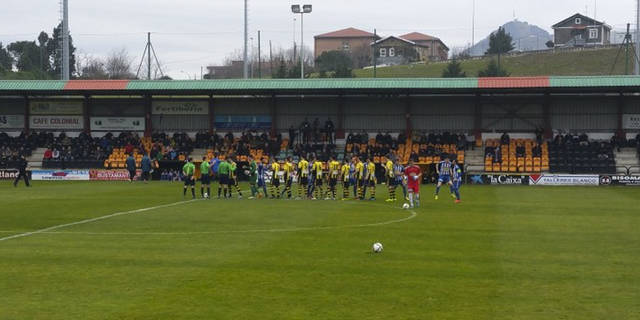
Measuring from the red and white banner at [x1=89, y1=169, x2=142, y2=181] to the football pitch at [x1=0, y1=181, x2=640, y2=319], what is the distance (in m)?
22.8

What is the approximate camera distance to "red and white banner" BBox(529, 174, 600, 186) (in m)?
48.9

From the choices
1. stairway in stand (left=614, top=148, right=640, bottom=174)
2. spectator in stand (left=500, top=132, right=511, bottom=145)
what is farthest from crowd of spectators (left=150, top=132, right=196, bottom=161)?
stairway in stand (left=614, top=148, right=640, bottom=174)

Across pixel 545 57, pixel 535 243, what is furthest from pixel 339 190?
pixel 545 57

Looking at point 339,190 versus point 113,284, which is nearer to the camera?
point 113,284

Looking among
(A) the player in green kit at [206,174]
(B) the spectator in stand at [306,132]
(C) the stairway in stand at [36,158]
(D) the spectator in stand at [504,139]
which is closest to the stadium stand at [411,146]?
(D) the spectator in stand at [504,139]

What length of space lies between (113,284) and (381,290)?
5212 millimetres

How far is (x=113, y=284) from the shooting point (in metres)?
14.8

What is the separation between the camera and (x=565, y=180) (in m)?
49.0

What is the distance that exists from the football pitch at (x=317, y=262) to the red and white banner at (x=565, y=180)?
1789 cm

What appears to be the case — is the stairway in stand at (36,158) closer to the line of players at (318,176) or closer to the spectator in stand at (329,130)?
the spectator in stand at (329,130)

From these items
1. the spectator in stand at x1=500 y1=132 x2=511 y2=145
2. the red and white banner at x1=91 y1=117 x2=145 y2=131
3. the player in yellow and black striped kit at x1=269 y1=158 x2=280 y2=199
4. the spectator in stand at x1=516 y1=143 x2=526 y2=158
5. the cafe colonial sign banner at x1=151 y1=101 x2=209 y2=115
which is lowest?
the player in yellow and black striped kit at x1=269 y1=158 x2=280 y2=199

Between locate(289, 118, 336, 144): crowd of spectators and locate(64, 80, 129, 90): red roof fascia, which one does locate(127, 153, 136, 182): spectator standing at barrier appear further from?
locate(289, 118, 336, 144): crowd of spectators

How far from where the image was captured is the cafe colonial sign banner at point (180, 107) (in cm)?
6319

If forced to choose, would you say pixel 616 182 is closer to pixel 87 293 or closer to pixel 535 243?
pixel 535 243
